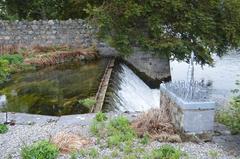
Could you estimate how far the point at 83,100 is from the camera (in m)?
11.0

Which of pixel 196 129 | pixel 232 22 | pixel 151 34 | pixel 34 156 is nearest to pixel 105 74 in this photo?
pixel 151 34

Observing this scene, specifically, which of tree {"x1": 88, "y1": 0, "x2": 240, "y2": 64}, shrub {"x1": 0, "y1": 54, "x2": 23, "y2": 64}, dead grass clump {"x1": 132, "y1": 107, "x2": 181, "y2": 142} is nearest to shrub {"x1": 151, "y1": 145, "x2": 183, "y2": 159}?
→ dead grass clump {"x1": 132, "y1": 107, "x2": 181, "y2": 142}

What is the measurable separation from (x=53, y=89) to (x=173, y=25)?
596 centimetres

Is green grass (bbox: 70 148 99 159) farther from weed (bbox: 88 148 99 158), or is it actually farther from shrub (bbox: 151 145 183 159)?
shrub (bbox: 151 145 183 159)

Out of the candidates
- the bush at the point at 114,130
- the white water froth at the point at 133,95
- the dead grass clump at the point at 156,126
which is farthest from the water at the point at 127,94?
the dead grass clump at the point at 156,126

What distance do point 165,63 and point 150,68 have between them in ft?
2.24

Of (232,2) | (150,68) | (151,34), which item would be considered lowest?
(150,68)

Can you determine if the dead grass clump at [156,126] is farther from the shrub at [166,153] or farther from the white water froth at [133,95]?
the white water froth at [133,95]

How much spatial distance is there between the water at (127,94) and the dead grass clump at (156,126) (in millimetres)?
2762

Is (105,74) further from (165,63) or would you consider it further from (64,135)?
(64,135)

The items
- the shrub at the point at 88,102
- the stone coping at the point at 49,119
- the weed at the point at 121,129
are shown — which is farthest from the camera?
the shrub at the point at 88,102

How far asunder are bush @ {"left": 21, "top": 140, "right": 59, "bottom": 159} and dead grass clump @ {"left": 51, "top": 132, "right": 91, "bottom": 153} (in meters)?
0.25

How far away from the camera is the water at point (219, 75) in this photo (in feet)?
47.5

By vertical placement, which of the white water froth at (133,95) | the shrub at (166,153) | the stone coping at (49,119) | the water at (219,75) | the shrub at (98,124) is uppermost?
the shrub at (166,153)
